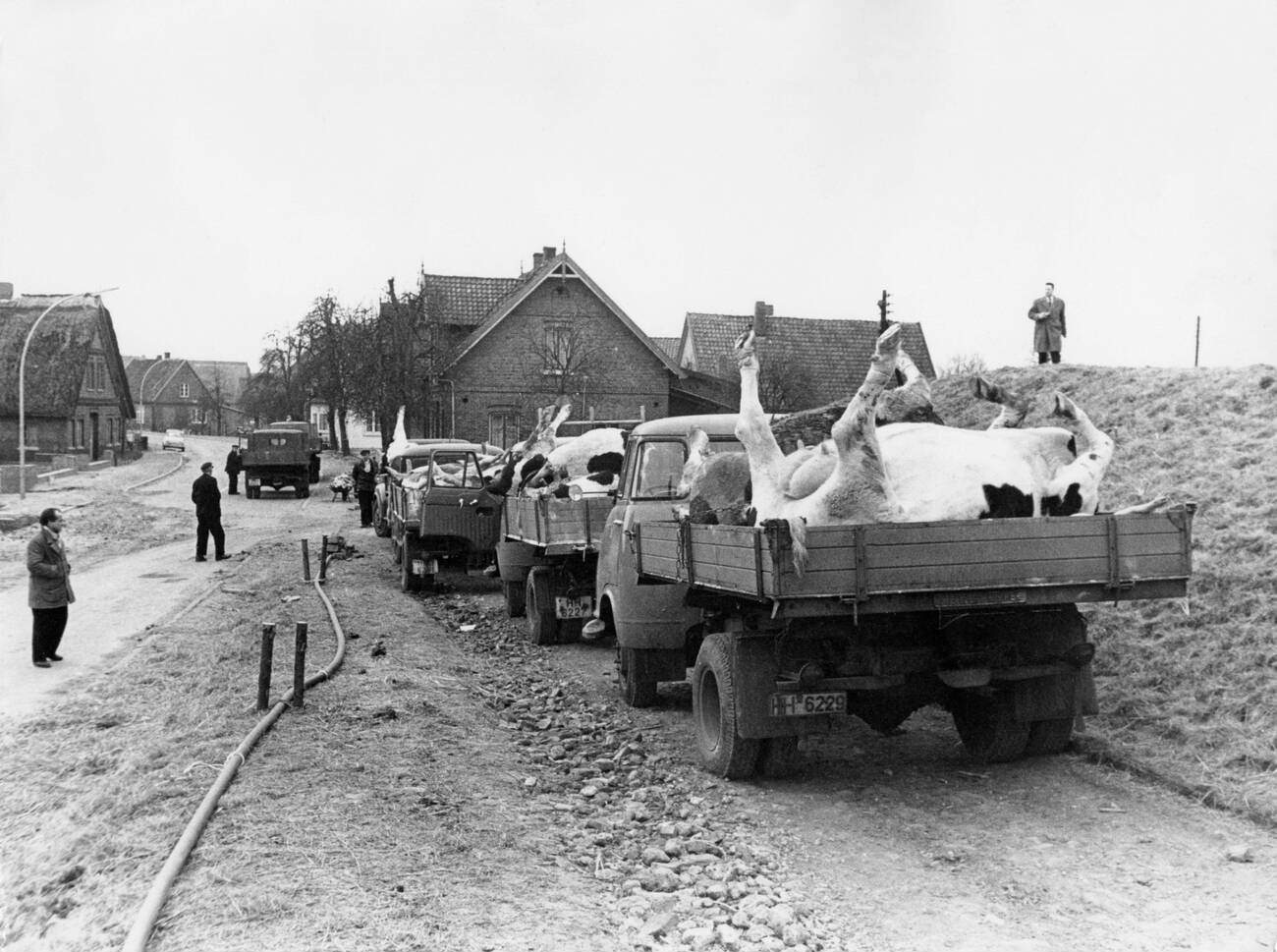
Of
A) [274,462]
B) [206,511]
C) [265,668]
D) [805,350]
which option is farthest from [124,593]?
[805,350]

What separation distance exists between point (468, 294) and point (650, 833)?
129 ft

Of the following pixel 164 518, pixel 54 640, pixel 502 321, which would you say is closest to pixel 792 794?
pixel 54 640

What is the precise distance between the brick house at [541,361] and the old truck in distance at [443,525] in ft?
65.8

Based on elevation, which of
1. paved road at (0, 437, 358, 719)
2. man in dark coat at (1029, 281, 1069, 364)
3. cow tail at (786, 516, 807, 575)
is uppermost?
man in dark coat at (1029, 281, 1069, 364)

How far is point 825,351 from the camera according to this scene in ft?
142

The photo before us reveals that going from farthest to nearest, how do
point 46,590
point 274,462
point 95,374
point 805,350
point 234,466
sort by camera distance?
1. point 95,374
2. point 805,350
3. point 234,466
4. point 274,462
5. point 46,590

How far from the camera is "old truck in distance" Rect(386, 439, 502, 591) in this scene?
14711mm

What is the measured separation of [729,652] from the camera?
605 cm

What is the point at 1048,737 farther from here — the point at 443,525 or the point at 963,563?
the point at 443,525

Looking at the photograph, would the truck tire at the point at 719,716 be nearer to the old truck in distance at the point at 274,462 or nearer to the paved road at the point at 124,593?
the paved road at the point at 124,593

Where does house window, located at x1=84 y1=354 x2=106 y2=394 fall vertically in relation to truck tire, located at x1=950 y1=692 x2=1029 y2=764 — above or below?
above

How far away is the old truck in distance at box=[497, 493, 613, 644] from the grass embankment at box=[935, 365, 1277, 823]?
13.9 ft

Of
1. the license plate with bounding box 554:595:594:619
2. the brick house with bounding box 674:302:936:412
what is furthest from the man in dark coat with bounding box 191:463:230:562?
the brick house with bounding box 674:302:936:412

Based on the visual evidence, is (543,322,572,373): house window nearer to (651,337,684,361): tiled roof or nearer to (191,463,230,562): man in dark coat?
(191,463,230,562): man in dark coat
